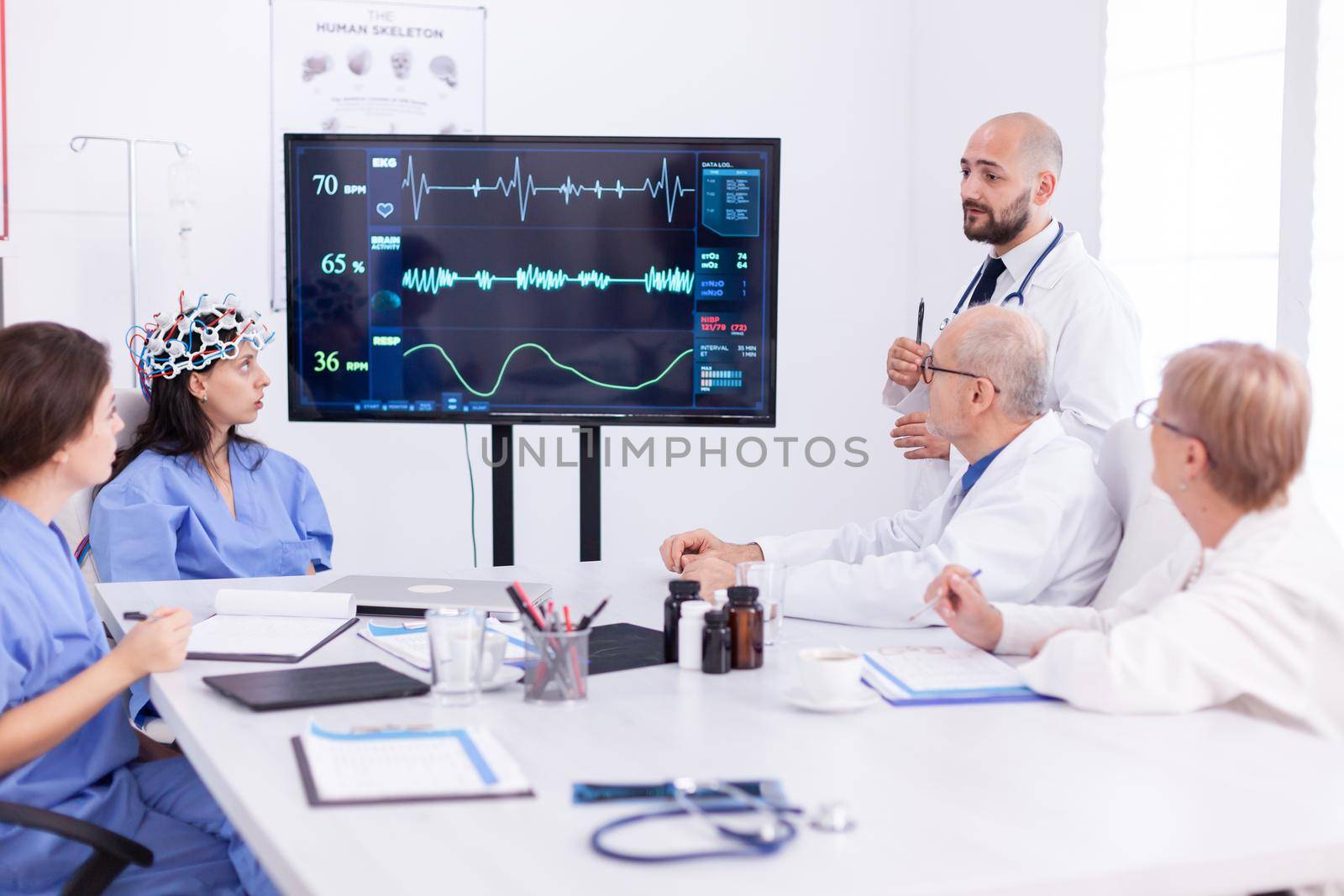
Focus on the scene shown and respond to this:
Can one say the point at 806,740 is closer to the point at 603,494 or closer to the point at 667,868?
the point at 667,868

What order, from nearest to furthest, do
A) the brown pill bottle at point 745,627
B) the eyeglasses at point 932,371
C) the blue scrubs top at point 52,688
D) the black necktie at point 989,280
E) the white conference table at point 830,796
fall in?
the white conference table at point 830,796 → the blue scrubs top at point 52,688 → the brown pill bottle at point 745,627 → the eyeglasses at point 932,371 → the black necktie at point 989,280

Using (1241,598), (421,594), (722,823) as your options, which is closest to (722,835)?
(722,823)

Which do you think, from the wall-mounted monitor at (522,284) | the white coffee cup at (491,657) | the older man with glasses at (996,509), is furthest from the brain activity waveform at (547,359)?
the white coffee cup at (491,657)

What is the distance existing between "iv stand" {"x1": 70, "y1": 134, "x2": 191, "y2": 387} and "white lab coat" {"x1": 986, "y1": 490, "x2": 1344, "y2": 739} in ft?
11.2

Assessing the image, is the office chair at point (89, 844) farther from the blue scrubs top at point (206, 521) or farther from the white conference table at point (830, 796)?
the blue scrubs top at point (206, 521)

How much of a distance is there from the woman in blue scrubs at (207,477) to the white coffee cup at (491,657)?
140 cm

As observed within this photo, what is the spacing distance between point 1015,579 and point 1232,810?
863mm

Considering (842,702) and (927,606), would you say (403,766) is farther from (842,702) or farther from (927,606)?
(927,606)

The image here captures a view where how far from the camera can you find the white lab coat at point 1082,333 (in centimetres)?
305

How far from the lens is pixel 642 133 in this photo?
4797 mm

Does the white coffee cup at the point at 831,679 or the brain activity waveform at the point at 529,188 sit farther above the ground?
the brain activity waveform at the point at 529,188

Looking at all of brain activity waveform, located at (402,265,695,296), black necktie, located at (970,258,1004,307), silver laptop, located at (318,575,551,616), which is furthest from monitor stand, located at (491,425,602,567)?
black necktie, located at (970,258,1004,307)

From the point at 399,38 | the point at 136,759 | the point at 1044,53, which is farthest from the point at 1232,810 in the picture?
the point at 399,38

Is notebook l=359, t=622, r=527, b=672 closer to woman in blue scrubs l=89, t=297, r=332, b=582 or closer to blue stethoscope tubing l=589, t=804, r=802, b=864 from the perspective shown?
blue stethoscope tubing l=589, t=804, r=802, b=864
